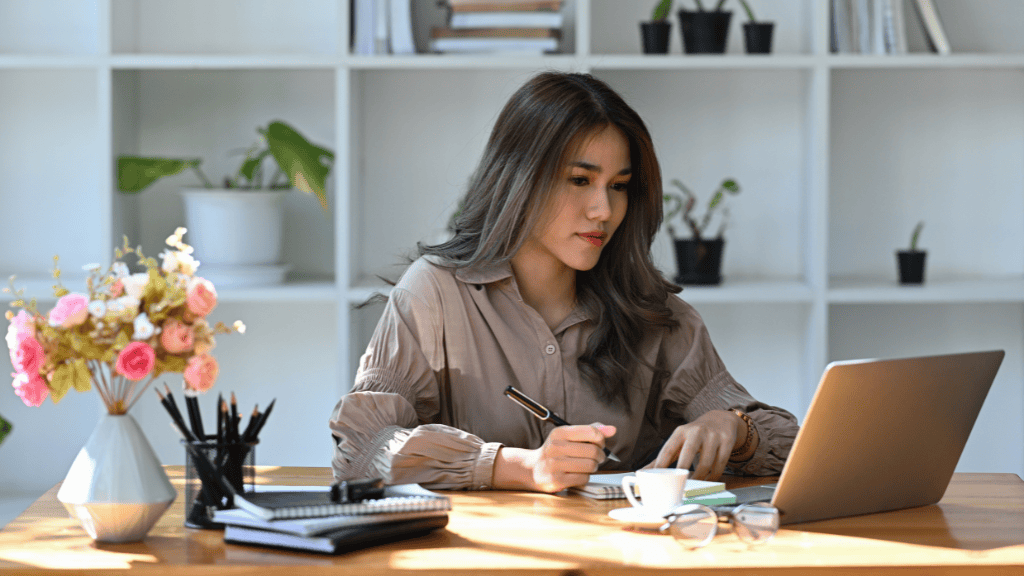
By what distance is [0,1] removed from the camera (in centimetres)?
313

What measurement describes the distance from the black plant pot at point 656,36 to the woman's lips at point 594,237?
1142mm

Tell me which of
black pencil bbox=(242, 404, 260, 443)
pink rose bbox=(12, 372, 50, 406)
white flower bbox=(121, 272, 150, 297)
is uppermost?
white flower bbox=(121, 272, 150, 297)

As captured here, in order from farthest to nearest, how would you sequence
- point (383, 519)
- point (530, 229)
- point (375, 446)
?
point (530, 229) → point (375, 446) → point (383, 519)

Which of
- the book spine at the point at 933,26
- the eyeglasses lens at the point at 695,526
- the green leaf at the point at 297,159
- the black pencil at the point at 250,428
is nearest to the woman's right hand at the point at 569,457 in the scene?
the eyeglasses lens at the point at 695,526

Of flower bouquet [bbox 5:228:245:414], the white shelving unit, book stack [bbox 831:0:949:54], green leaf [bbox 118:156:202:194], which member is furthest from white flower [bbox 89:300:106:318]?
book stack [bbox 831:0:949:54]

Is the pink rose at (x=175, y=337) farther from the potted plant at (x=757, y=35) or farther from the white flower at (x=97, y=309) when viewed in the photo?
the potted plant at (x=757, y=35)

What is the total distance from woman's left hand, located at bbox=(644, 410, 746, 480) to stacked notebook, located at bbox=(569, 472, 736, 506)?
0.20 ft

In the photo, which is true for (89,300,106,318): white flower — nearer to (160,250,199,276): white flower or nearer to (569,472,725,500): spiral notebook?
(160,250,199,276): white flower

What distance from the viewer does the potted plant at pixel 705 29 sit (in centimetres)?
286

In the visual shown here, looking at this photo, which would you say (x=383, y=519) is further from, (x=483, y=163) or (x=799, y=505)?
(x=483, y=163)

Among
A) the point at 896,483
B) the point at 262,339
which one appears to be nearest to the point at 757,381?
the point at 262,339

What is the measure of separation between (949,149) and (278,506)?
100 inches

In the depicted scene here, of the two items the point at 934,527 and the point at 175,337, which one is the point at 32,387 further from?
the point at 934,527

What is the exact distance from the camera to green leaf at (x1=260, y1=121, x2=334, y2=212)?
2.80 m
